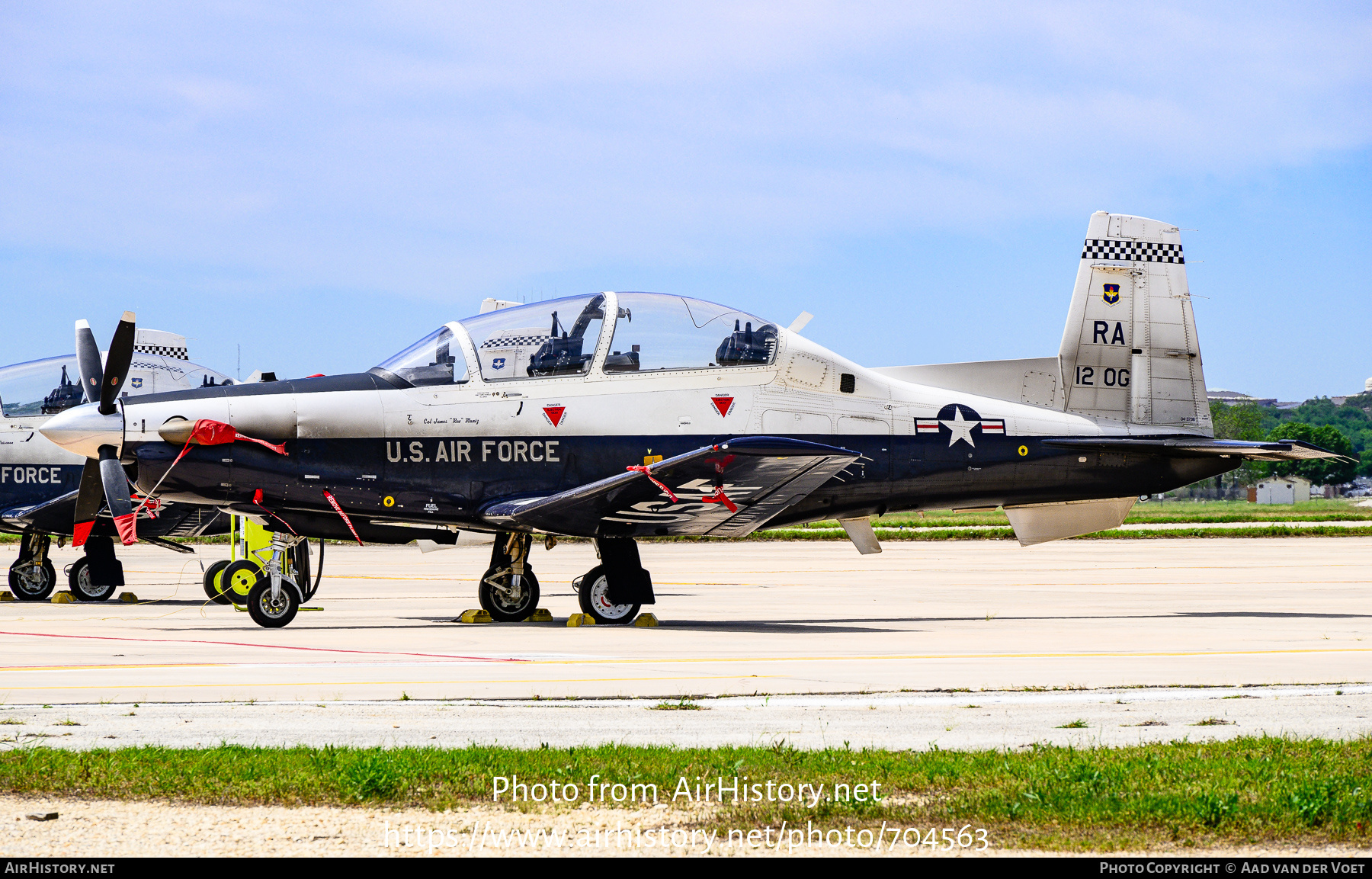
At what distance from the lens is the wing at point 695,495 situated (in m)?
12.7

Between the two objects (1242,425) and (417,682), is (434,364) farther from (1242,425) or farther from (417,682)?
(1242,425)

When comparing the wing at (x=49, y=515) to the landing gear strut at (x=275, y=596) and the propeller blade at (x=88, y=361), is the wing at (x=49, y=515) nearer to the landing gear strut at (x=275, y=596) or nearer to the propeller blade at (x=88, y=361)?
the propeller blade at (x=88, y=361)

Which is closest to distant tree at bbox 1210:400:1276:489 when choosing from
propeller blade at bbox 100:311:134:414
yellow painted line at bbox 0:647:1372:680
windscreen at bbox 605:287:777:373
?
windscreen at bbox 605:287:777:373

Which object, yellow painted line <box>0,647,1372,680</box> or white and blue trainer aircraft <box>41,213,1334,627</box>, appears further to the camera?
white and blue trainer aircraft <box>41,213,1334,627</box>

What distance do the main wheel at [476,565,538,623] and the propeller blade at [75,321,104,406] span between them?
4924mm

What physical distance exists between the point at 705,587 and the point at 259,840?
59.3 feet

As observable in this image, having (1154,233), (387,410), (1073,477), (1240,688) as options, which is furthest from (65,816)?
(1154,233)

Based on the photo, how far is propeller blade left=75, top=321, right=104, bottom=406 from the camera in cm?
1394

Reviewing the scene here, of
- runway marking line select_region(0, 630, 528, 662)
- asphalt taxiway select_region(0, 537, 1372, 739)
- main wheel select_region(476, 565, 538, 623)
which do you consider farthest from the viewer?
main wheel select_region(476, 565, 538, 623)

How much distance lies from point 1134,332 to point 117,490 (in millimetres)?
12237

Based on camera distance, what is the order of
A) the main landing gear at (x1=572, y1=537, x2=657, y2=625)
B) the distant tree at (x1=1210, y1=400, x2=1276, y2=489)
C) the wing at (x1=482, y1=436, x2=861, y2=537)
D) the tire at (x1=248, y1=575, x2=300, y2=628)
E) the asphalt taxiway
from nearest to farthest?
1. the asphalt taxiway
2. the wing at (x1=482, y1=436, x2=861, y2=537)
3. the tire at (x1=248, y1=575, x2=300, y2=628)
4. the main landing gear at (x1=572, y1=537, x2=657, y2=625)
5. the distant tree at (x1=1210, y1=400, x2=1276, y2=489)

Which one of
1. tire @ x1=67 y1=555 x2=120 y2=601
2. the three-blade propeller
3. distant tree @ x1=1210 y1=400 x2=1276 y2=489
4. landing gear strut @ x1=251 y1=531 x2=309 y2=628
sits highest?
distant tree @ x1=1210 y1=400 x2=1276 y2=489

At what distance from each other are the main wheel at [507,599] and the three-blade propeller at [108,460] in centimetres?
405

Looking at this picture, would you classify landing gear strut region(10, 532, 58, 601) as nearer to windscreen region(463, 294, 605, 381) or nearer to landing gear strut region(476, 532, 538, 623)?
landing gear strut region(476, 532, 538, 623)
